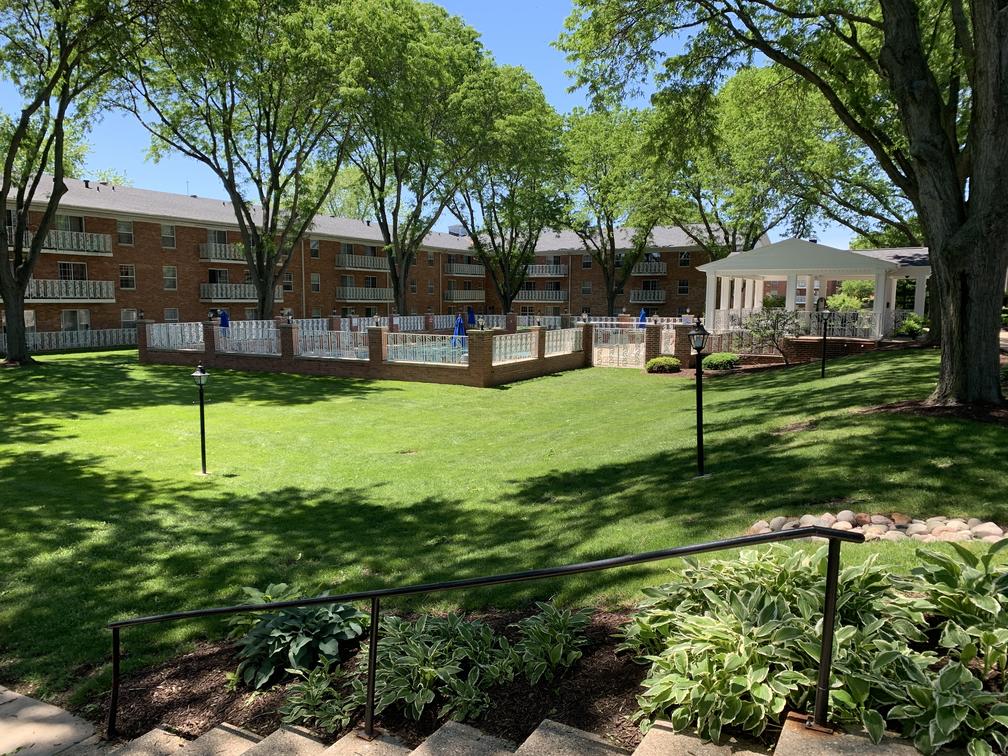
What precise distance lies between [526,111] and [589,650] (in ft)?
113

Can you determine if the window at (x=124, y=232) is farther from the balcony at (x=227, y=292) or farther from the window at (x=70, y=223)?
the balcony at (x=227, y=292)

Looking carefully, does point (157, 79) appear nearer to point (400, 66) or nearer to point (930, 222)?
point (400, 66)

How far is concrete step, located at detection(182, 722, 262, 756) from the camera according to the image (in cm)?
345

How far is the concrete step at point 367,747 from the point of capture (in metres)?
3.17

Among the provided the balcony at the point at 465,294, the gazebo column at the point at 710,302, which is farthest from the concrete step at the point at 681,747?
the balcony at the point at 465,294

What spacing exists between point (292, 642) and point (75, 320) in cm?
3989

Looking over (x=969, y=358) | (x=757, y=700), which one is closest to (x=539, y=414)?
(x=969, y=358)

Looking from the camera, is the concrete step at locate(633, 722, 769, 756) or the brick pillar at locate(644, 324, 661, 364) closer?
the concrete step at locate(633, 722, 769, 756)

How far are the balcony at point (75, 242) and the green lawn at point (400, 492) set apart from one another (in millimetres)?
22915

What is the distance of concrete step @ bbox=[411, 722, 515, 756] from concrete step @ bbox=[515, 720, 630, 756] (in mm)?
156

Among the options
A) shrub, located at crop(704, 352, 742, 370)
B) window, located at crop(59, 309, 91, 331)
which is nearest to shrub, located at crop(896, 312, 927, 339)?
shrub, located at crop(704, 352, 742, 370)

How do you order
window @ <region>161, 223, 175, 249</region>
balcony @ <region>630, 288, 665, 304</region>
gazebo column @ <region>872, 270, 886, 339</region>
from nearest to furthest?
gazebo column @ <region>872, 270, 886, 339</region>
window @ <region>161, 223, 175, 249</region>
balcony @ <region>630, 288, 665, 304</region>

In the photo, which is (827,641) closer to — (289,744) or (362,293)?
(289,744)

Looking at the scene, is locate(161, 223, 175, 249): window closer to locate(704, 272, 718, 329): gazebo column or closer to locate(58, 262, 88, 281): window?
locate(58, 262, 88, 281): window
